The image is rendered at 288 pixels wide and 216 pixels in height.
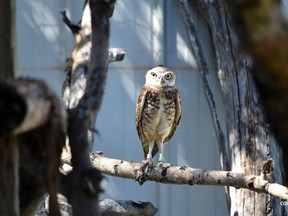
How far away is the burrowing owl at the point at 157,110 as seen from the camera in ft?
21.0

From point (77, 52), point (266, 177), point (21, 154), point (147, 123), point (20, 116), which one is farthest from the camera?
point (147, 123)

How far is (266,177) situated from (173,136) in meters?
2.81

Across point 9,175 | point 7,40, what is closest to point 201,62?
point 7,40

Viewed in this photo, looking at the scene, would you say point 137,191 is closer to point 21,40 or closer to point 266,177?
point 21,40

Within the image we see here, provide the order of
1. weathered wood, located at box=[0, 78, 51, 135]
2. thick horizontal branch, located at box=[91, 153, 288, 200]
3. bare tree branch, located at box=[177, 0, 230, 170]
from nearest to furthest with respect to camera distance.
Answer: weathered wood, located at box=[0, 78, 51, 135], thick horizontal branch, located at box=[91, 153, 288, 200], bare tree branch, located at box=[177, 0, 230, 170]

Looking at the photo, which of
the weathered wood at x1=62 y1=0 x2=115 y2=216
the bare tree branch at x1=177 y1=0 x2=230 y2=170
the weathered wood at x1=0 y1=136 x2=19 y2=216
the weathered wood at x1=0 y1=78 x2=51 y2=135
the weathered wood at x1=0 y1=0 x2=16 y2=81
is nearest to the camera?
the weathered wood at x1=0 y1=78 x2=51 y2=135

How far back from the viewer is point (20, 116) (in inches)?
64.6

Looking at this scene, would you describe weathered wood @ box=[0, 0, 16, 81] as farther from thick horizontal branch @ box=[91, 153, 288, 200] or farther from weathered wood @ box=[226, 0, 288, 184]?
thick horizontal branch @ box=[91, 153, 288, 200]

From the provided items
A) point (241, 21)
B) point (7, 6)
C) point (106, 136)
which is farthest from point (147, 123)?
point (241, 21)

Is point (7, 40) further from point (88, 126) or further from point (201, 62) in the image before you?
point (201, 62)

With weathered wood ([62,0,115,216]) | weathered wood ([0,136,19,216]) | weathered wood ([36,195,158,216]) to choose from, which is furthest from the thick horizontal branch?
weathered wood ([0,136,19,216])

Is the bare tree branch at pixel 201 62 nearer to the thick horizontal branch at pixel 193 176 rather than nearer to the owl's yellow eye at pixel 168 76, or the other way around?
the owl's yellow eye at pixel 168 76

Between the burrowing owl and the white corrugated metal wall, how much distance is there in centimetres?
30

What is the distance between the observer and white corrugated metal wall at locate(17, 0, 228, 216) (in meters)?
6.69
